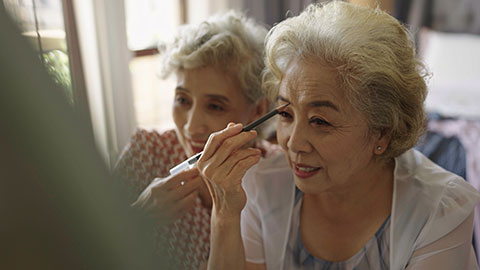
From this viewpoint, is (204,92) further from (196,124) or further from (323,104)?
(323,104)

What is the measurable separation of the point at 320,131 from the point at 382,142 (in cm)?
19

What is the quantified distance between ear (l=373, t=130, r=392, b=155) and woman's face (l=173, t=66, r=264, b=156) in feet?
1.65

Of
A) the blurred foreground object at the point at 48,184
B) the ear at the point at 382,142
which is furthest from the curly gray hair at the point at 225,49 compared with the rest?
the blurred foreground object at the point at 48,184

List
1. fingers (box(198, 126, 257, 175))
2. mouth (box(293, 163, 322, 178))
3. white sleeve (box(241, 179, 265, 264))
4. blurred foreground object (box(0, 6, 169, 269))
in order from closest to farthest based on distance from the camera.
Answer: blurred foreground object (box(0, 6, 169, 269))
fingers (box(198, 126, 257, 175))
mouth (box(293, 163, 322, 178))
white sleeve (box(241, 179, 265, 264))

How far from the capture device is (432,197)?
3.71ft

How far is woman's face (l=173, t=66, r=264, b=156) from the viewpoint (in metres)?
1.43

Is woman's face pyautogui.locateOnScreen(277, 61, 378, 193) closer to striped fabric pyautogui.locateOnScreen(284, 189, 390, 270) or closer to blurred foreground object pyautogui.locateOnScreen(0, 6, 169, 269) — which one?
striped fabric pyautogui.locateOnScreen(284, 189, 390, 270)

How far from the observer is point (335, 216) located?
124 centimetres

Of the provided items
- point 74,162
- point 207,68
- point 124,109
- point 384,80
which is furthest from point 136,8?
point 74,162

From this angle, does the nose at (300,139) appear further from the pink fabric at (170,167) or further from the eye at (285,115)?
the pink fabric at (170,167)

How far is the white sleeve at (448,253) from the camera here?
1.03 m

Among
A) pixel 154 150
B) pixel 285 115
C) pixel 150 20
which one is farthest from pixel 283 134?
pixel 150 20

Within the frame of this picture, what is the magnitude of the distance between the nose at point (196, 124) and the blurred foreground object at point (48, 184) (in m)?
1.17

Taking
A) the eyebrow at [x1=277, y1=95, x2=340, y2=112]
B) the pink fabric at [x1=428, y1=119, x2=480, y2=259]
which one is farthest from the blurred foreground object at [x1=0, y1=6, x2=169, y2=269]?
the pink fabric at [x1=428, y1=119, x2=480, y2=259]
